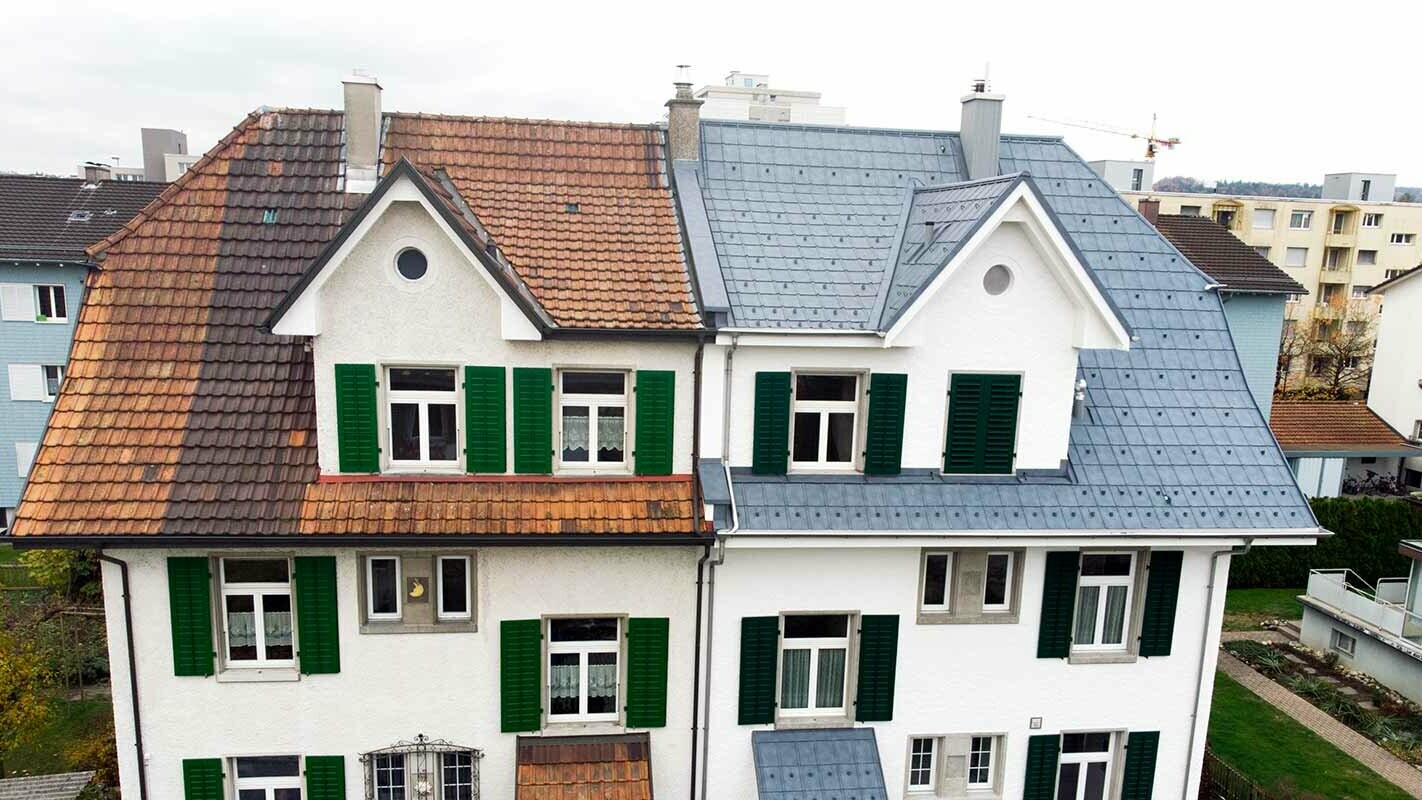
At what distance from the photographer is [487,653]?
528 inches

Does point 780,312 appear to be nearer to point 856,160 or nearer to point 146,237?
point 856,160

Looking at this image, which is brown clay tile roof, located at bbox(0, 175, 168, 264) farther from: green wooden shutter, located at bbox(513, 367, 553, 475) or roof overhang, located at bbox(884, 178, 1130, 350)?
roof overhang, located at bbox(884, 178, 1130, 350)

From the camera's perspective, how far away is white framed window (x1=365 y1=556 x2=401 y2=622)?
13125 millimetres

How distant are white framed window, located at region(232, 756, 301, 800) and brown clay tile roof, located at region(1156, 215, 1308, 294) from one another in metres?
32.8

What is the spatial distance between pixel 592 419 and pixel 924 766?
7971 mm

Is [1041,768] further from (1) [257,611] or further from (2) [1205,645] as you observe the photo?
(1) [257,611]

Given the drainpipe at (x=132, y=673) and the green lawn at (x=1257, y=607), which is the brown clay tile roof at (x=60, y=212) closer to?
the drainpipe at (x=132, y=673)

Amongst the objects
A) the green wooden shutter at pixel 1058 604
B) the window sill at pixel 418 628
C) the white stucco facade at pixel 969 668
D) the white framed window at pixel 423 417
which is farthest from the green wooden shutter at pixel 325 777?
the green wooden shutter at pixel 1058 604

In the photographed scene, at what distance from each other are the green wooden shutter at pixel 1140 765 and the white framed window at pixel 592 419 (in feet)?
32.0

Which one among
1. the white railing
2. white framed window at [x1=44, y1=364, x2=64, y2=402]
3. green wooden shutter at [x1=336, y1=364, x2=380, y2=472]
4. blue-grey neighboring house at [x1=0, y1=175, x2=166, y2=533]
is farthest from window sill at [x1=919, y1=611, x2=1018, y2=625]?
white framed window at [x1=44, y1=364, x2=64, y2=402]

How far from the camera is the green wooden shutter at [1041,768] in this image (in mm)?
14641

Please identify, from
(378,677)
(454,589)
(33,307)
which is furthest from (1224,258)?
(33,307)

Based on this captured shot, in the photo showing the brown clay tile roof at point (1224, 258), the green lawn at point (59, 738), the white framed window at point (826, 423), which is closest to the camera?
the white framed window at point (826, 423)

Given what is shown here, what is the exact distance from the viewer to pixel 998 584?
47.3 feet
